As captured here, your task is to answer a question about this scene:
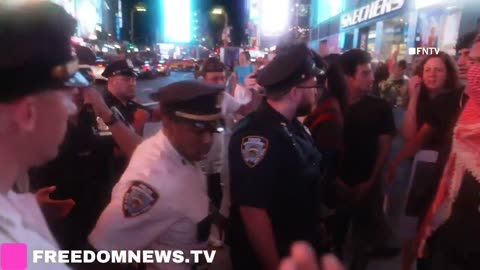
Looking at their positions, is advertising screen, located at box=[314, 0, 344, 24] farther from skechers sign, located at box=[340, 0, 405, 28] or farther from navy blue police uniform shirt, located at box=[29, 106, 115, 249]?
navy blue police uniform shirt, located at box=[29, 106, 115, 249]

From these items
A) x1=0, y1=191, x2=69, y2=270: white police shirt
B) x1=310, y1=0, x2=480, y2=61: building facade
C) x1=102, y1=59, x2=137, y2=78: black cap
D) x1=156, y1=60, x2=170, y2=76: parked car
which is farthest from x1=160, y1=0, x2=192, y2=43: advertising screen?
x1=0, y1=191, x2=69, y2=270: white police shirt

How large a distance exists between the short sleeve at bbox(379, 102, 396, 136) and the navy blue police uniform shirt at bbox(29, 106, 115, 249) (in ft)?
5.39

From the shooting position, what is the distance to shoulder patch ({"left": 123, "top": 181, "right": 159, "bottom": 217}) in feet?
4.59

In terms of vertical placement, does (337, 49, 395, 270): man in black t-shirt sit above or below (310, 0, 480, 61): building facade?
below

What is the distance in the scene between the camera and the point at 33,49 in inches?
31.4

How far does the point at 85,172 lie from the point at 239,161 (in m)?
0.81

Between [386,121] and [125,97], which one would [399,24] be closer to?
[386,121]

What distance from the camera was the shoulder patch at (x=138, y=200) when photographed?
1.40 metres

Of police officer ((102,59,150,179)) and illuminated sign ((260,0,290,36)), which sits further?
illuminated sign ((260,0,290,36))

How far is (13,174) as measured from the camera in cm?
82

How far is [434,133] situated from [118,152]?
5.55ft

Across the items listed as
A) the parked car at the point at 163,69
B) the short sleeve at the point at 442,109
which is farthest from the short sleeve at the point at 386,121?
the parked car at the point at 163,69

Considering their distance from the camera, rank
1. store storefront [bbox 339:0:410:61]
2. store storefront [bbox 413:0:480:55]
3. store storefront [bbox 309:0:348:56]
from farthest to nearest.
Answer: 1. store storefront [bbox 309:0:348:56]
2. store storefront [bbox 339:0:410:61]
3. store storefront [bbox 413:0:480:55]

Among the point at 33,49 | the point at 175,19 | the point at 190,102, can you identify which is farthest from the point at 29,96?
the point at 175,19
